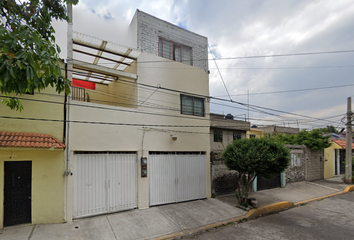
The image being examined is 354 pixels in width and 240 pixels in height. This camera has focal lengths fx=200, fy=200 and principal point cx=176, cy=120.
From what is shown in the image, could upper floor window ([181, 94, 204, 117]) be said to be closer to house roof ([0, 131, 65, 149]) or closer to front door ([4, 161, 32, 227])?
house roof ([0, 131, 65, 149])

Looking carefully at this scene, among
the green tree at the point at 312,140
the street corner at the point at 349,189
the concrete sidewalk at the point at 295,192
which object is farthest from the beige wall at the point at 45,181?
the street corner at the point at 349,189

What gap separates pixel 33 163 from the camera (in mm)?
6195

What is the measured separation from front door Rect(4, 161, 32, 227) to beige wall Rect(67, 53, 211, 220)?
1.15 meters

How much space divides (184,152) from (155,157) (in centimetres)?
163

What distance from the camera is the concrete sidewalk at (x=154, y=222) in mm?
5745

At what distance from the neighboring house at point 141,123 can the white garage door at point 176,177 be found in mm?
40

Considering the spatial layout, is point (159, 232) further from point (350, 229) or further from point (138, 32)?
point (138, 32)

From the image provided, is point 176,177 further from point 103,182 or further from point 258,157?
point 258,157

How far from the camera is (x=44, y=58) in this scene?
10.0ft

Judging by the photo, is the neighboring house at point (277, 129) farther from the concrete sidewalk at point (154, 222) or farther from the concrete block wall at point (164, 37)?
the concrete block wall at point (164, 37)

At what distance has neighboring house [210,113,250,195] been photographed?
33.3 ft

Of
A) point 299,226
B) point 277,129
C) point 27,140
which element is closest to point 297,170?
point 299,226

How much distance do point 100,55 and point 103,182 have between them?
4.98 metres

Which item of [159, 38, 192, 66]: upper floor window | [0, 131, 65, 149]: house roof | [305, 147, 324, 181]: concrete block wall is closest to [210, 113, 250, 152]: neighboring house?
[159, 38, 192, 66]: upper floor window
